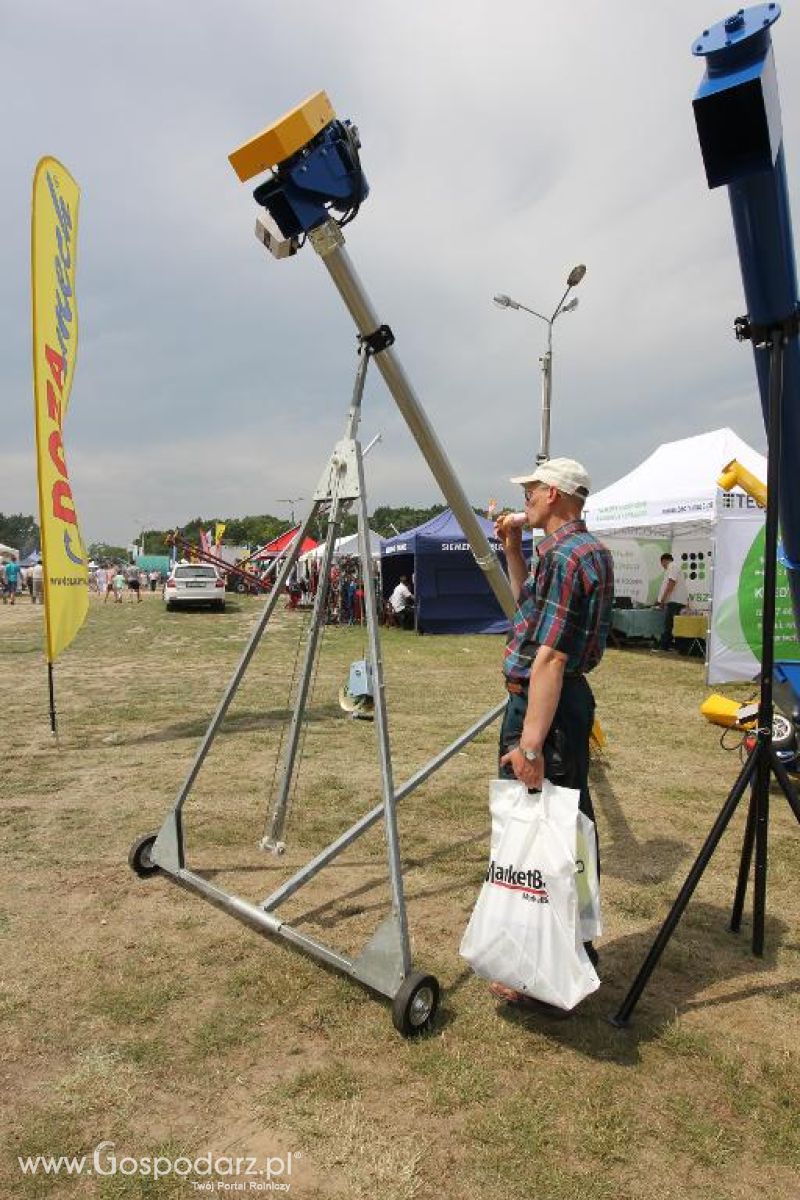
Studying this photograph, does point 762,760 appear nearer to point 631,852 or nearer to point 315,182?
point 631,852

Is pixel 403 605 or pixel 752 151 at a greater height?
pixel 752 151

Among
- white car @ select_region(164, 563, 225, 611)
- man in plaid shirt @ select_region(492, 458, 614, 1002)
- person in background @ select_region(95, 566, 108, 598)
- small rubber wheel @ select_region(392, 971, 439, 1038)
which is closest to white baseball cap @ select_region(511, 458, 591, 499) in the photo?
man in plaid shirt @ select_region(492, 458, 614, 1002)

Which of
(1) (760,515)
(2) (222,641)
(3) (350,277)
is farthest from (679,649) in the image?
(3) (350,277)

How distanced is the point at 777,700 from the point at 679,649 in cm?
970

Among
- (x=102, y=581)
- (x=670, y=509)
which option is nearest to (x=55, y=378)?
(x=670, y=509)

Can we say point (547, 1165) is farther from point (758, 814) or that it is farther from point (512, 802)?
point (758, 814)

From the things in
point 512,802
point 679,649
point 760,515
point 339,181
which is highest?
point 339,181

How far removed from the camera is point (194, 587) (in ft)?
82.7

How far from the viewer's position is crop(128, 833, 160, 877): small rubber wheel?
153 inches

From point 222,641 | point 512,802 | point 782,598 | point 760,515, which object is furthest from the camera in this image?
point 222,641

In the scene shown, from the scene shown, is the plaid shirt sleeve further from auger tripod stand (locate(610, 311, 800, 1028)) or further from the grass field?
the grass field

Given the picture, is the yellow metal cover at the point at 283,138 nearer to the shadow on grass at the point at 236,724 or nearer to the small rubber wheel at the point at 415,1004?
the small rubber wheel at the point at 415,1004

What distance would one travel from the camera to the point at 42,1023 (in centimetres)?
270

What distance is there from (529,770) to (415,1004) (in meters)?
0.94
